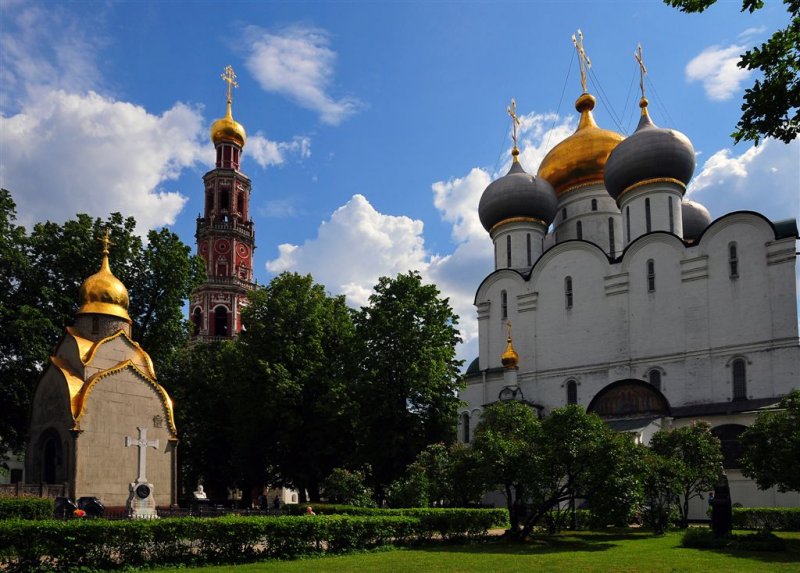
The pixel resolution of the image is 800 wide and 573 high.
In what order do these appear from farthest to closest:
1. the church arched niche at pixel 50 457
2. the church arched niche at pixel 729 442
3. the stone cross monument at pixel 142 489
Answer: the church arched niche at pixel 729 442, the church arched niche at pixel 50 457, the stone cross monument at pixel 142 489

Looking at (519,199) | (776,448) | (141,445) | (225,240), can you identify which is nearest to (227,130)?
(225,240)

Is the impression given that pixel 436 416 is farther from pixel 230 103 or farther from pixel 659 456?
pixel 230 103

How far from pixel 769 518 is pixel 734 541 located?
7.27m

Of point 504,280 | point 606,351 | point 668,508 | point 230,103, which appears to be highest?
point 230,103

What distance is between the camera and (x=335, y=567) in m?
13.5

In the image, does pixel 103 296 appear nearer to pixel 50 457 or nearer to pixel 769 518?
pixel 50 457

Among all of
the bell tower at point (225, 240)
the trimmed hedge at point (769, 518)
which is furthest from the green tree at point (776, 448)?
the bell tower at point (225, 240)

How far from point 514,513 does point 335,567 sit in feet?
23.5

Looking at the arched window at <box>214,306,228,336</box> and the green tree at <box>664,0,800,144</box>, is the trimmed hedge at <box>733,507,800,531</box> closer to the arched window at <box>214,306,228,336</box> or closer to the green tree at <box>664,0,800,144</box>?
the green tree at <box>664,0,800,144</box>

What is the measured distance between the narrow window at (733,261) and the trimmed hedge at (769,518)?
10.6 meters

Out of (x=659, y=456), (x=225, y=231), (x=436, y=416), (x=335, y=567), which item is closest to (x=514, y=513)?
(x=659, y=456)

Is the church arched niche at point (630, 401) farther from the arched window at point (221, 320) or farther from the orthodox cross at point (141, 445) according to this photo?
the arched window at point (221, 320)

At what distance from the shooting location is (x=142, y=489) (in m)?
22.5

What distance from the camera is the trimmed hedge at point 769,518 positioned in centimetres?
2298
